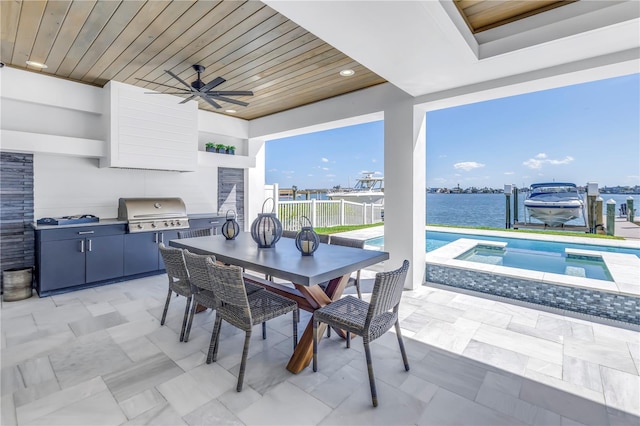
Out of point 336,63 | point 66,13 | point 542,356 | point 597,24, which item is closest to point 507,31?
point 597,24

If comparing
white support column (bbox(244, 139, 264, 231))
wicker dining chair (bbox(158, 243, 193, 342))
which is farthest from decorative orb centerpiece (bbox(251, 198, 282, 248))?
white support column (bbox(244, 139, 264, 231))

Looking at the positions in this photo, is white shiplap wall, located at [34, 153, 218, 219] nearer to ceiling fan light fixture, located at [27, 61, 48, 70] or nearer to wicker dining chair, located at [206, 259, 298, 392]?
ceiling fan light fixture, located at [27, 61, 48, 70]

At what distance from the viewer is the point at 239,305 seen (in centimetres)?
191

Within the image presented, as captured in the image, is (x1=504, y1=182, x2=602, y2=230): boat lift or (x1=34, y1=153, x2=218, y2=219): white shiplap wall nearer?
(x1=34, y1=153, x2=218, y2=219): white shiplap wall

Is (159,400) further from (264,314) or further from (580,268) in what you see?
(580,268)

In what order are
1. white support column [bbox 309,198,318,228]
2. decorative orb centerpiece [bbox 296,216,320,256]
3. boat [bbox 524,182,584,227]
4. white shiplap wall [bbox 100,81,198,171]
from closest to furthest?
1. decorative orb centerpiece [bbox 296,216,320,256]
2. white shiplap wall [bbox 100,81,198,171]
3. boat [bbox 524,182,584,227]
4. white support column [bbox 309,198,318,228]

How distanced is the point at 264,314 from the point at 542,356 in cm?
210

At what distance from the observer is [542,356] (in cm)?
227

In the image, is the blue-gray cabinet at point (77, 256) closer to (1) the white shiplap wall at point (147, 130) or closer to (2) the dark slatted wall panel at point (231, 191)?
(1) the white shiplap wall at point (147, 130)

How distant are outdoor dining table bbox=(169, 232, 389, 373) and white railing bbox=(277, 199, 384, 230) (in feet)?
13.6

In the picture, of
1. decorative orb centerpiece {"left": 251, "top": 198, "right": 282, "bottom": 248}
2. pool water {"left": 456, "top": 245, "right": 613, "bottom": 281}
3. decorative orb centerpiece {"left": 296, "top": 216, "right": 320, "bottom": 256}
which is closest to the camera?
decorative orb centerpiece {"left": 296, "top": 216, "right": 320, "bottom": 256}

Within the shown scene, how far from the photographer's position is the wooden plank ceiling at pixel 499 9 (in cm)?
227

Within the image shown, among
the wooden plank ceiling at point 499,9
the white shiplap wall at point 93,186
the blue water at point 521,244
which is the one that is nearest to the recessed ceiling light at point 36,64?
the white shiplap wall at point 93,186

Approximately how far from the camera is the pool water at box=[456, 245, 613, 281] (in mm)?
4613
